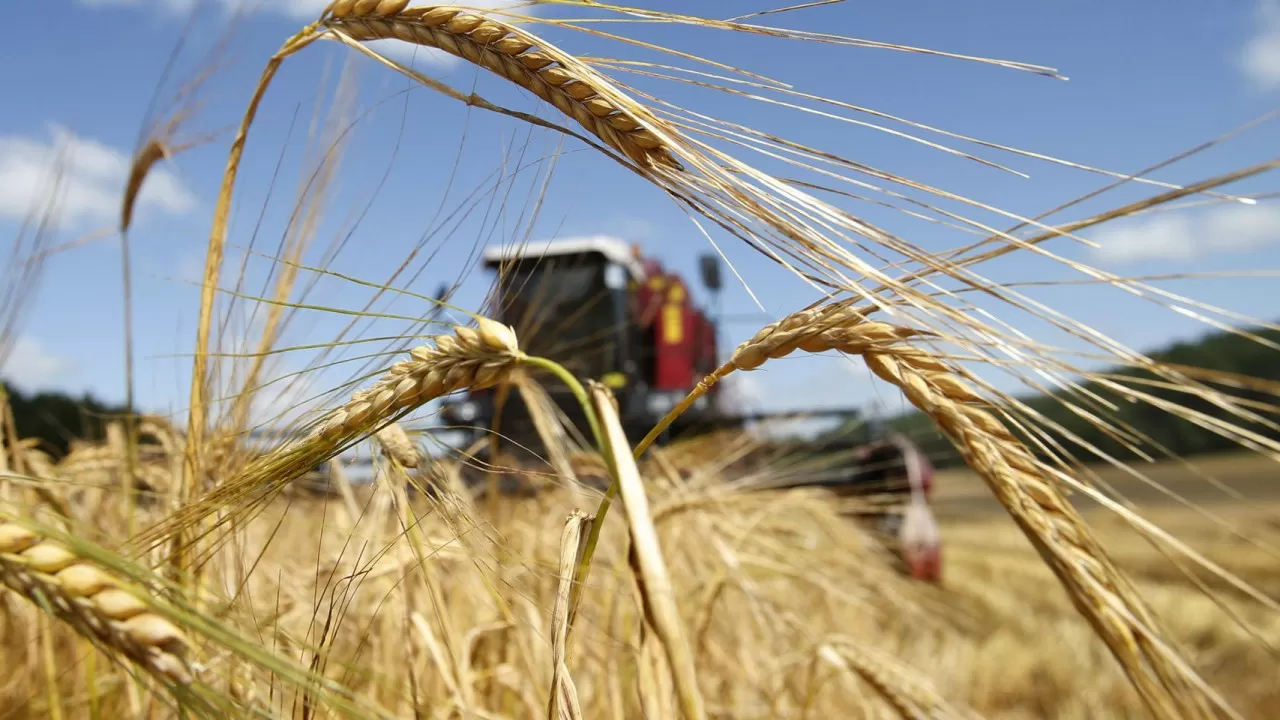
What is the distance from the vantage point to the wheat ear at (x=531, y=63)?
1.87ft

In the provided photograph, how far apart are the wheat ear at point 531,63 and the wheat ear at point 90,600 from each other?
1.36ft

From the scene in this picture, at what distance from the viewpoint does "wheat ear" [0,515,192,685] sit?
39 cm

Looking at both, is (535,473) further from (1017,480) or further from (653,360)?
(653,360)

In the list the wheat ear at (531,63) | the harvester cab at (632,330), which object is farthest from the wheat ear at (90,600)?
the harvester cab at (632,330)

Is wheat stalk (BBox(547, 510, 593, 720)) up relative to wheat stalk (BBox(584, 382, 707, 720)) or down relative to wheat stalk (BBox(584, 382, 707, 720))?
down

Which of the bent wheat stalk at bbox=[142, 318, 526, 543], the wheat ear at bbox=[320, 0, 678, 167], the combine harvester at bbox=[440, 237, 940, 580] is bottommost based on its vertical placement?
the combine harvester at bbox=[440, 237, 940, 580]

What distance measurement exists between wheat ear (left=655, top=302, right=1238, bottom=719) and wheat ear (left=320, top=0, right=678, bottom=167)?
16 cm

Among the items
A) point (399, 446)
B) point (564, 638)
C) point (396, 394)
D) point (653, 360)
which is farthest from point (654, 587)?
point (653, 360)

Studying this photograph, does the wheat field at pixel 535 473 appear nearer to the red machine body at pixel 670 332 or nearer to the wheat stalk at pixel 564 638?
the wheat stalk at pixel 564 638

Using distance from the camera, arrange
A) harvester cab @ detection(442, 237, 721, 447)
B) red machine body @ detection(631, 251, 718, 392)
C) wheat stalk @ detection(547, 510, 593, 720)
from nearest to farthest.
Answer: wheat stalk @ detection(547, 510, 593, 720) < harvester cab @ detection(442, 237, 721, 447) < red machine body @ detection(631, 251, 718, 392)

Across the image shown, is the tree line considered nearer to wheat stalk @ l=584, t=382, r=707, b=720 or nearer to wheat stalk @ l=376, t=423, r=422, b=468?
wheat stalk @ l=584, t=382, r=707, b=720

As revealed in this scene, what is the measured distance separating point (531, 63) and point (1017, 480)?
466 millimetres

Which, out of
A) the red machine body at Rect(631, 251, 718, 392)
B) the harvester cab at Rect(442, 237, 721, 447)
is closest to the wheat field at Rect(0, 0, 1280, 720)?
the harvester cab at Rect(442, 237, 721, 447)

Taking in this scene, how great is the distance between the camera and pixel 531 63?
612 mm
